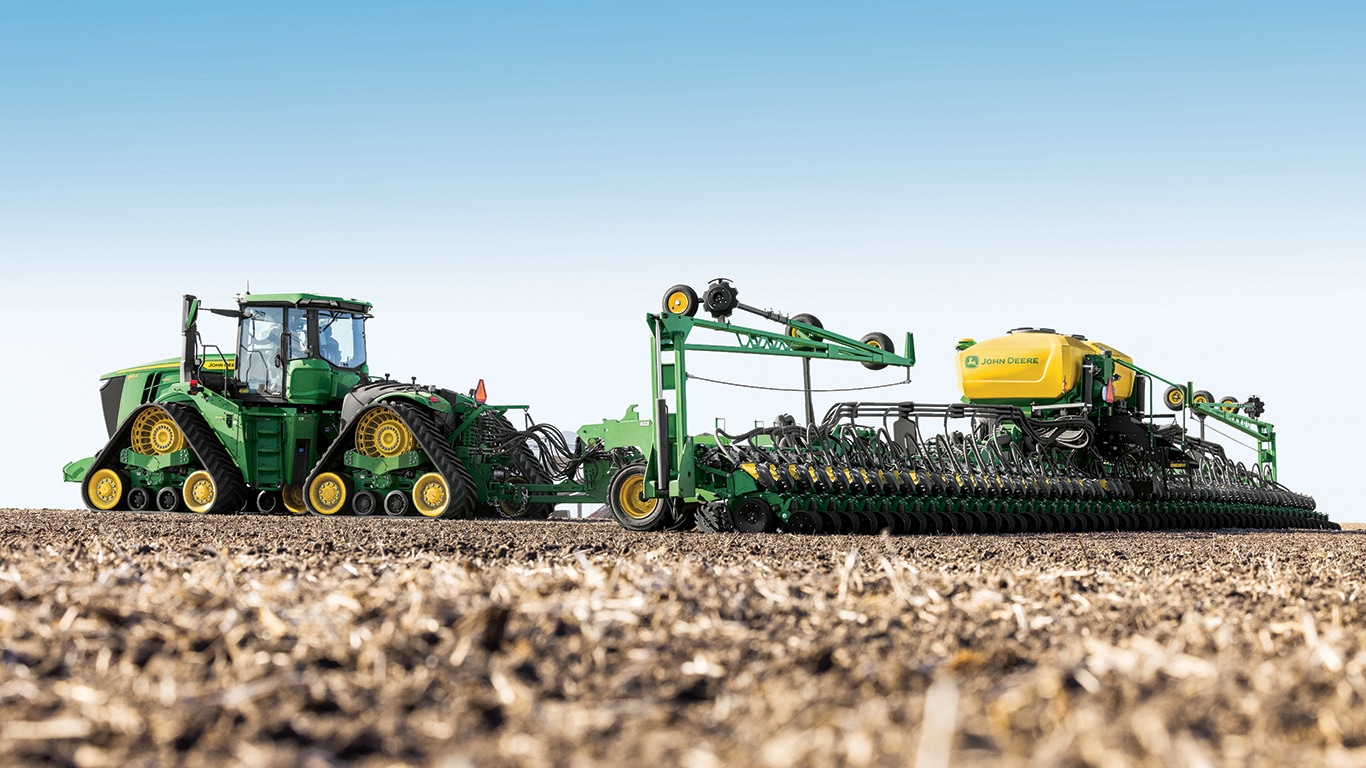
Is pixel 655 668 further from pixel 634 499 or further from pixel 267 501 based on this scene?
pixel 267 501

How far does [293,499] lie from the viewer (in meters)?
16.2

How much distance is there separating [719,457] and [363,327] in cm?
618

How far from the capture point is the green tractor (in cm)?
1502

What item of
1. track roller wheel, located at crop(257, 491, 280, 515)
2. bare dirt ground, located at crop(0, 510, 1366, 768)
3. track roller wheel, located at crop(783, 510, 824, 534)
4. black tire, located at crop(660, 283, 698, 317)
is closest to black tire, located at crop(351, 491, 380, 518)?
track roller wheel, located at crop(257, 491, 280, 515)

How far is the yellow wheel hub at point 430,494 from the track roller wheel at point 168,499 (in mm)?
3692

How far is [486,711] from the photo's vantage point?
288cm

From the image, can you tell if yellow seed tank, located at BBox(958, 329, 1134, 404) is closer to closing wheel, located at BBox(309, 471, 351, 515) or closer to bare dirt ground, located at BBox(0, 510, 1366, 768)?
closing wheel, located at BBox(309, 471, 351, 515)

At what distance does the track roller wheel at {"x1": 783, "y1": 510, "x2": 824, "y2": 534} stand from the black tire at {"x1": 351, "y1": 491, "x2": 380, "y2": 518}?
556 centimetres

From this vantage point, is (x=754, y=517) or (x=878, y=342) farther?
(x=878, y=342)

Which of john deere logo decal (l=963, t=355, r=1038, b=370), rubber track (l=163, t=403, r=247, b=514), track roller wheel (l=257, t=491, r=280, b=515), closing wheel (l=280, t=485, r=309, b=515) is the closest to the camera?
rubber track (l=163, t=403, r=247, b=514)

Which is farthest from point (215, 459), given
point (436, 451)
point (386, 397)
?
point (436, 451)

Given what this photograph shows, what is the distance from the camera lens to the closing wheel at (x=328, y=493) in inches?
604

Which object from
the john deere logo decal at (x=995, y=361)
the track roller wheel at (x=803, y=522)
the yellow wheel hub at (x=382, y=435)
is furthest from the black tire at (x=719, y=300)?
the john deere logo decal at (x=995, y=361)

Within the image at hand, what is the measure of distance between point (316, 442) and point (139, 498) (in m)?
2.67
